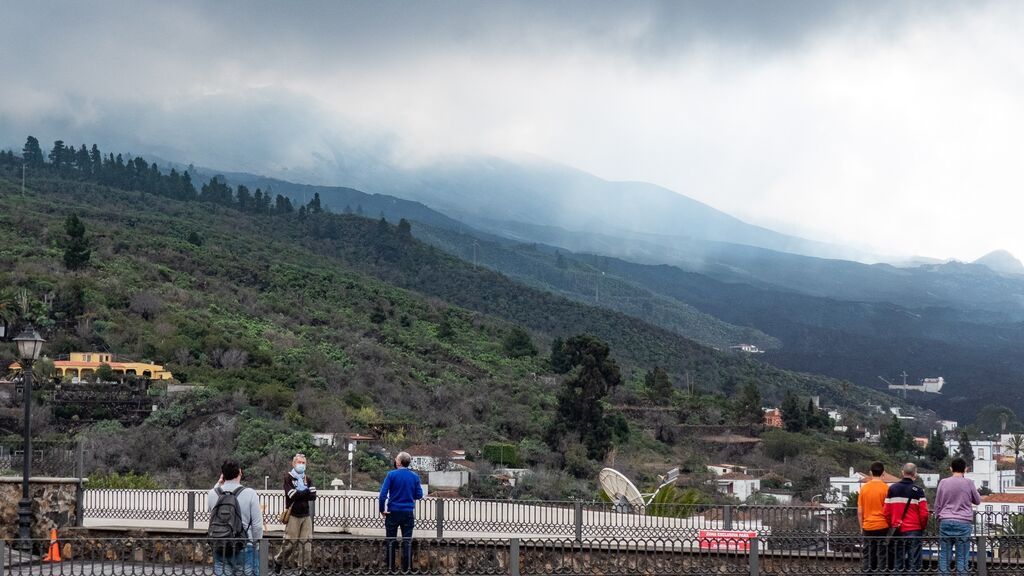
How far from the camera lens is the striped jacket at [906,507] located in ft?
45.1

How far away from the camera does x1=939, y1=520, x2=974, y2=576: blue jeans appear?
12938 mm

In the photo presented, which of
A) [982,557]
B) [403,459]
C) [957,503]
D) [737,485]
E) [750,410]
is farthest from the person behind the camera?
[750,410]

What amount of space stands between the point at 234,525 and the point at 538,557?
428 cm

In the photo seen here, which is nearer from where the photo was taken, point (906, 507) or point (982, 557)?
point (982, 557)

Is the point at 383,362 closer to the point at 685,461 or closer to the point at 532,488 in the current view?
the point at 685,461

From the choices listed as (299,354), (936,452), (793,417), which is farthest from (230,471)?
(936,452)

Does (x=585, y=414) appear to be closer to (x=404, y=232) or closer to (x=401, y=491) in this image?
(x=401, y=491)

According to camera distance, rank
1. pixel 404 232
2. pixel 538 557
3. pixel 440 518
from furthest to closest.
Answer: pixel 404 232, pixel 440 518, pixel 538 557

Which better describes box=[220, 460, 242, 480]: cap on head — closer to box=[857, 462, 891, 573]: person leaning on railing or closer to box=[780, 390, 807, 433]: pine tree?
box=[857, 462, 891, 573]: person leaning on railing

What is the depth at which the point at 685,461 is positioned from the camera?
57969mm

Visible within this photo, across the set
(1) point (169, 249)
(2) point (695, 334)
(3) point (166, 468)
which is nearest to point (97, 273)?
(1) point (169, 249)

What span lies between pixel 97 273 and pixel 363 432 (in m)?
24.7

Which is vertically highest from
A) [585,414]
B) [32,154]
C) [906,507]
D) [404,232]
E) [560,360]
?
[32,154]

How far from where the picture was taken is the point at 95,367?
170 ft
